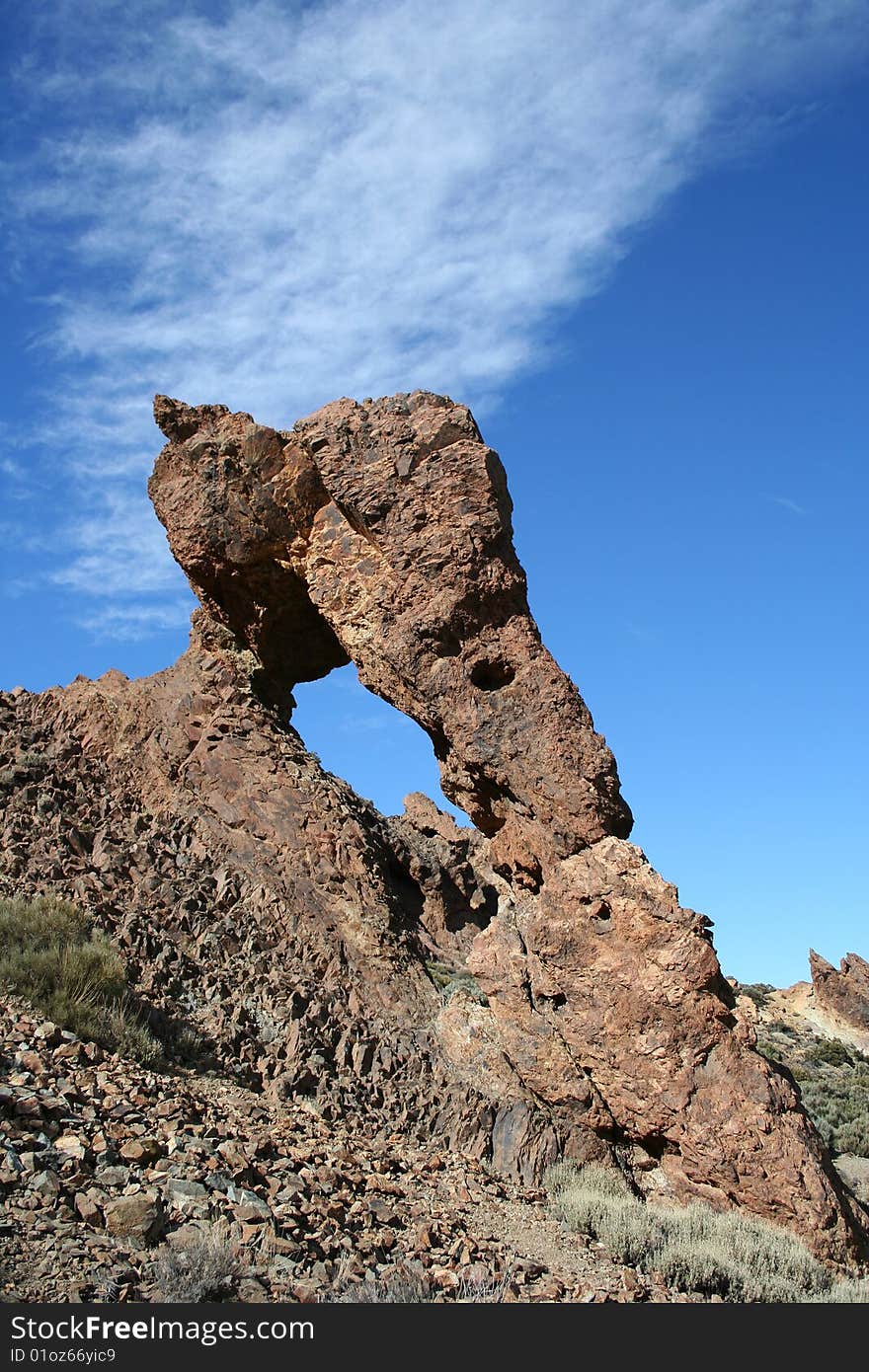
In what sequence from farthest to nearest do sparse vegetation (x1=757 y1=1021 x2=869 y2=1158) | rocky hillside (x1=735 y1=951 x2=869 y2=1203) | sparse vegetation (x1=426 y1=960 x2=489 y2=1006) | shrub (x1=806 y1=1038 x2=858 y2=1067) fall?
shrub (x1=806 y1=1038 x2=858 y2=1067) → sparse vegetation (x1=757 y1=1021 x2=869 y2=1158) → rocky hillside (x1=735 y1=951 x2=869 y2=1203) → sparse vegetation (x1=426 y1=960 x2=489 y2=1006)

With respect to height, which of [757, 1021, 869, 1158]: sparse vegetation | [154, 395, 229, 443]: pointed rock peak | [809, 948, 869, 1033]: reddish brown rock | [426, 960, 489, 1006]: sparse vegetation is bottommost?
[757, 1021, 869, 1158]: sparse vegetation

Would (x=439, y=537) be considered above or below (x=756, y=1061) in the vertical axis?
above

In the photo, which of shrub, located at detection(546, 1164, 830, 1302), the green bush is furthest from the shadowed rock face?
the green bush

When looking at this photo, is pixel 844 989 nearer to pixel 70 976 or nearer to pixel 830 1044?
pixel 830 1044

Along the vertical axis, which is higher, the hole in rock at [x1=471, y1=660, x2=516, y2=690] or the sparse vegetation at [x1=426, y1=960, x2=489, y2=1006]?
the hole in rock at [x1=471, y1=660, x2=516, y2=690]

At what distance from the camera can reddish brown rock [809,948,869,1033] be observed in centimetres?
2786

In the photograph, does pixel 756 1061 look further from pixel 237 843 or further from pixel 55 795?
pixel 55 795

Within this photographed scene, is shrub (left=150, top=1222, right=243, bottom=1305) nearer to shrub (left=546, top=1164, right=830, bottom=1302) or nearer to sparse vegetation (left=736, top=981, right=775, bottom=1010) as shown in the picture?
shrub (left=546, top=1164, right=830, bottom=1302)

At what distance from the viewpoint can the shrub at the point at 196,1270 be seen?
5.56 m

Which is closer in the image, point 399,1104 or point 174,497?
point 399,1104

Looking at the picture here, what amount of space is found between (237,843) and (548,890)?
441cm

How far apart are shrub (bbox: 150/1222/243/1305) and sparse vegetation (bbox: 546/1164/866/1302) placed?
369cm

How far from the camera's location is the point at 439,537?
12492 mm

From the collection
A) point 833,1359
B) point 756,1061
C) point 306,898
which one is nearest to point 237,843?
point 306,898
